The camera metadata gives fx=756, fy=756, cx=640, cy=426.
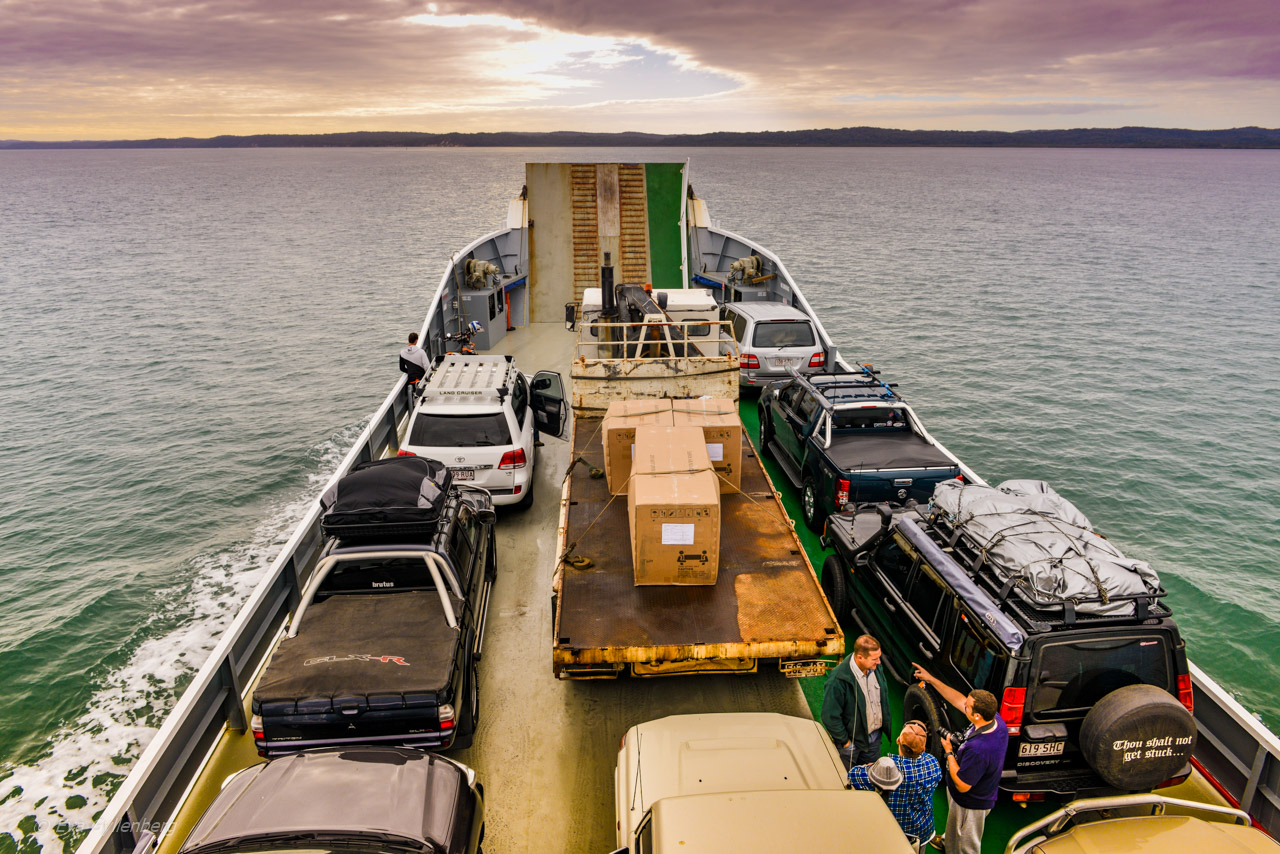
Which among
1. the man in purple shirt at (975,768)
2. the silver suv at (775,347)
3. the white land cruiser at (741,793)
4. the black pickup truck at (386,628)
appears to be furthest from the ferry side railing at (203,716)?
the silver suv at (775,347)

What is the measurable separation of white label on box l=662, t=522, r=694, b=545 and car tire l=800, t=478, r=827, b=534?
3.43 m

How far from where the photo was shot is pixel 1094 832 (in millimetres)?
4270

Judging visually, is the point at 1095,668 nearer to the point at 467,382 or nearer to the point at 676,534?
the point at 676,534

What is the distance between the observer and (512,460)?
30.6 feet

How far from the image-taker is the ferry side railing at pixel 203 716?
4512mm

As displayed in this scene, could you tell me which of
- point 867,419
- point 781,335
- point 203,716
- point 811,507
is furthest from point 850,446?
point 203,716

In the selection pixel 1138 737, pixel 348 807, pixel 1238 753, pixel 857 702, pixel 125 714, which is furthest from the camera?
pixel 125 714

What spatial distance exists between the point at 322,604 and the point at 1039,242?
6446cm

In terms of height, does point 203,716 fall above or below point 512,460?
below

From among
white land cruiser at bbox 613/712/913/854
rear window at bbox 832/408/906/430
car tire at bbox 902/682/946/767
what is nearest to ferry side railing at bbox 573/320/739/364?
rear window at bbox 832/408/906/430

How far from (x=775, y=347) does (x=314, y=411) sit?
15.5 m

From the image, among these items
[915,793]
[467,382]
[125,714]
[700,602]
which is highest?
[467,382]

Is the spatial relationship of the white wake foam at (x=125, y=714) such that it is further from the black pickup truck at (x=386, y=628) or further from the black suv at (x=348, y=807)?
the black suv at (x=348, y=807)

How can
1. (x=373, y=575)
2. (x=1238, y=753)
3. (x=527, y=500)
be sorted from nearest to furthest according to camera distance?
(x=1238, y=753) → (x=373, y=575) → (x=527, y=500)
